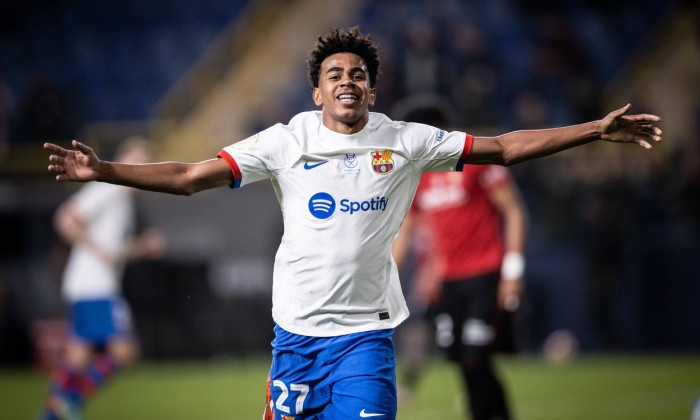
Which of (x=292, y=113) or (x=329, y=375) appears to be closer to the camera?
(x=329, y=375)

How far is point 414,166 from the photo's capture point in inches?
176

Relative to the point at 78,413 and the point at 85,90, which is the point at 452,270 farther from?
the point at 85,90

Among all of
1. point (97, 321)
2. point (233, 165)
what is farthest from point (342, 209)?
point (97, 321)

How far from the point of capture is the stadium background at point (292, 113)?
45.7ft

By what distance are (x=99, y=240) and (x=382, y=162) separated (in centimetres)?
518

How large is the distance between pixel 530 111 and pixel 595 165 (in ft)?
4.98

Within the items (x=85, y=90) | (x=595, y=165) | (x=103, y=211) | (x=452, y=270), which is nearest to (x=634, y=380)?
(x=595, y=165)

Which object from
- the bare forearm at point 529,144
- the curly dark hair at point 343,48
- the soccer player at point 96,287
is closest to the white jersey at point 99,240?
the soccer player at point 96,287

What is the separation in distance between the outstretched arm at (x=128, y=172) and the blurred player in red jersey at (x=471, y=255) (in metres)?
3.01

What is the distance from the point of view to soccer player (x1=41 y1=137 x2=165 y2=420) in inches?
331

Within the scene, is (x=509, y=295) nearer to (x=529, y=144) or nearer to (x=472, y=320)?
(x=472, y=320)

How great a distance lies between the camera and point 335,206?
4301 mm

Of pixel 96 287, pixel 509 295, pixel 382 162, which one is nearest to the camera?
pixel 382 162

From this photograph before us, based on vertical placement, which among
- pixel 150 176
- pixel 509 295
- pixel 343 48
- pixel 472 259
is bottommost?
pixel 509 295
